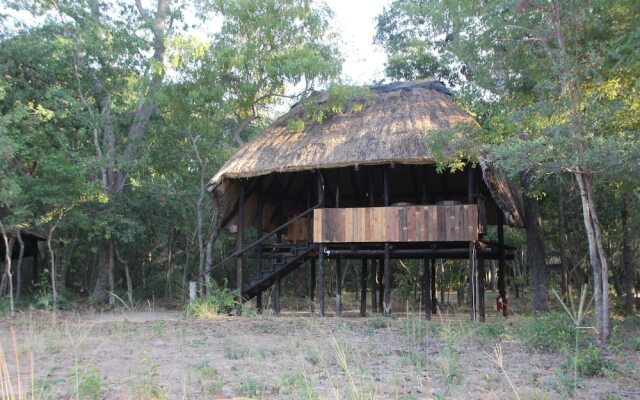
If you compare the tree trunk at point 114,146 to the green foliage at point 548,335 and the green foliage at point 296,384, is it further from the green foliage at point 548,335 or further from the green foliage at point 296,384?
the green foliage at point 296,384

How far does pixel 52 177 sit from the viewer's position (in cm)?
1573

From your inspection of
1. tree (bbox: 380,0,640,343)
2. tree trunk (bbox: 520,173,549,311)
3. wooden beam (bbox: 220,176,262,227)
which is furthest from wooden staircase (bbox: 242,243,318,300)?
tree (bbox: 380,0,640,343)

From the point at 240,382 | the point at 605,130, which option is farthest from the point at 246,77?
the point at 240,382

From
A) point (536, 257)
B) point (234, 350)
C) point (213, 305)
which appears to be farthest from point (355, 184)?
point (234, 350)

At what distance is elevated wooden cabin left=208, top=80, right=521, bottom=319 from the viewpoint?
12539mm

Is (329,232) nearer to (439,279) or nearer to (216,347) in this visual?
(216,347)

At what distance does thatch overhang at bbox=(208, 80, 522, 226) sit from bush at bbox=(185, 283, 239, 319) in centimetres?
236

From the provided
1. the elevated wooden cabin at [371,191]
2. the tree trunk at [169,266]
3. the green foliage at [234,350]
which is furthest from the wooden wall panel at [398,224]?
the tree trunk at [169,266]

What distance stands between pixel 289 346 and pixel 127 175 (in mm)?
13260

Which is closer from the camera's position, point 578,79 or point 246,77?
point 578,79

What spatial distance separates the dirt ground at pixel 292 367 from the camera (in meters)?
4.80

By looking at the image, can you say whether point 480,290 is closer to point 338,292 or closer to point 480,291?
point 480,291

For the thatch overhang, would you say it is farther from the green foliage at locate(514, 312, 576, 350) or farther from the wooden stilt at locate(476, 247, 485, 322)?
the green foliage at locate(514, 312, 576, 350)

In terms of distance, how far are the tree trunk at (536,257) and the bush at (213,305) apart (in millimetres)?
7217
